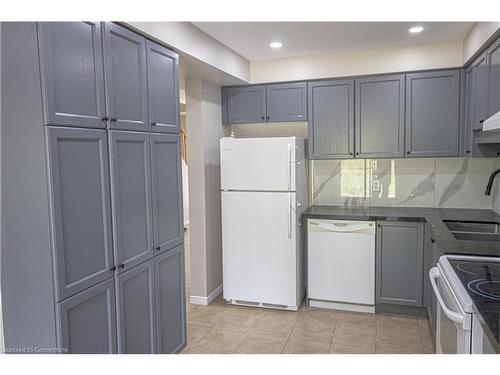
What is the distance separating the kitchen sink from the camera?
9.92 feet

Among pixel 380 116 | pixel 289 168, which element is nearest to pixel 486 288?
pixel 289 168

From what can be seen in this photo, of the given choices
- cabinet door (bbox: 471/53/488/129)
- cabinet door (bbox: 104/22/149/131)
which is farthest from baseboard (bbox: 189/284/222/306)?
cabinet door (bbox: 471/53/488/129)

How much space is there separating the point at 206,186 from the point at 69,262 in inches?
85.5

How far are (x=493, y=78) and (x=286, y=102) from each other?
72.4 inches

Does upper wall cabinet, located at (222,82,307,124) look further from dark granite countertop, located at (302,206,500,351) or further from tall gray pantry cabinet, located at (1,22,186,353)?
tall gray pantry cabinet, located at (1,22,186,353)

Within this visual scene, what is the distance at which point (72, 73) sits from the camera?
1.79 m

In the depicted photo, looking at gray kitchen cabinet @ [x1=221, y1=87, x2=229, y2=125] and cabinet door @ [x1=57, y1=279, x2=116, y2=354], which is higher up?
gray kitchen cabinet @ [x1=221, y1=87, x2=229, y2=125]

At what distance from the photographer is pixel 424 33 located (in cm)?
324

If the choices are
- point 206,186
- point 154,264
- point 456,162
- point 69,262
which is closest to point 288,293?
point 206,186

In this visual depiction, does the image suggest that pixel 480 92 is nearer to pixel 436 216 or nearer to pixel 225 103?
pixel 436 216

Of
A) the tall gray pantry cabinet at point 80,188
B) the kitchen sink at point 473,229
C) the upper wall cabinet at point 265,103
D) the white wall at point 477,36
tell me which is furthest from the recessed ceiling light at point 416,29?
the tall gray pantry cabinet at point 80,188

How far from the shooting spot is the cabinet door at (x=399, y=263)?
3.46m

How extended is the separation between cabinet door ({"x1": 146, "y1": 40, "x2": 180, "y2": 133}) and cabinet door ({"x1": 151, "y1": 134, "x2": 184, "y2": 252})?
9cm

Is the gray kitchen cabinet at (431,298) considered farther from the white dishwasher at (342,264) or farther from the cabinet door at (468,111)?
the cabinet door at (468,111)
